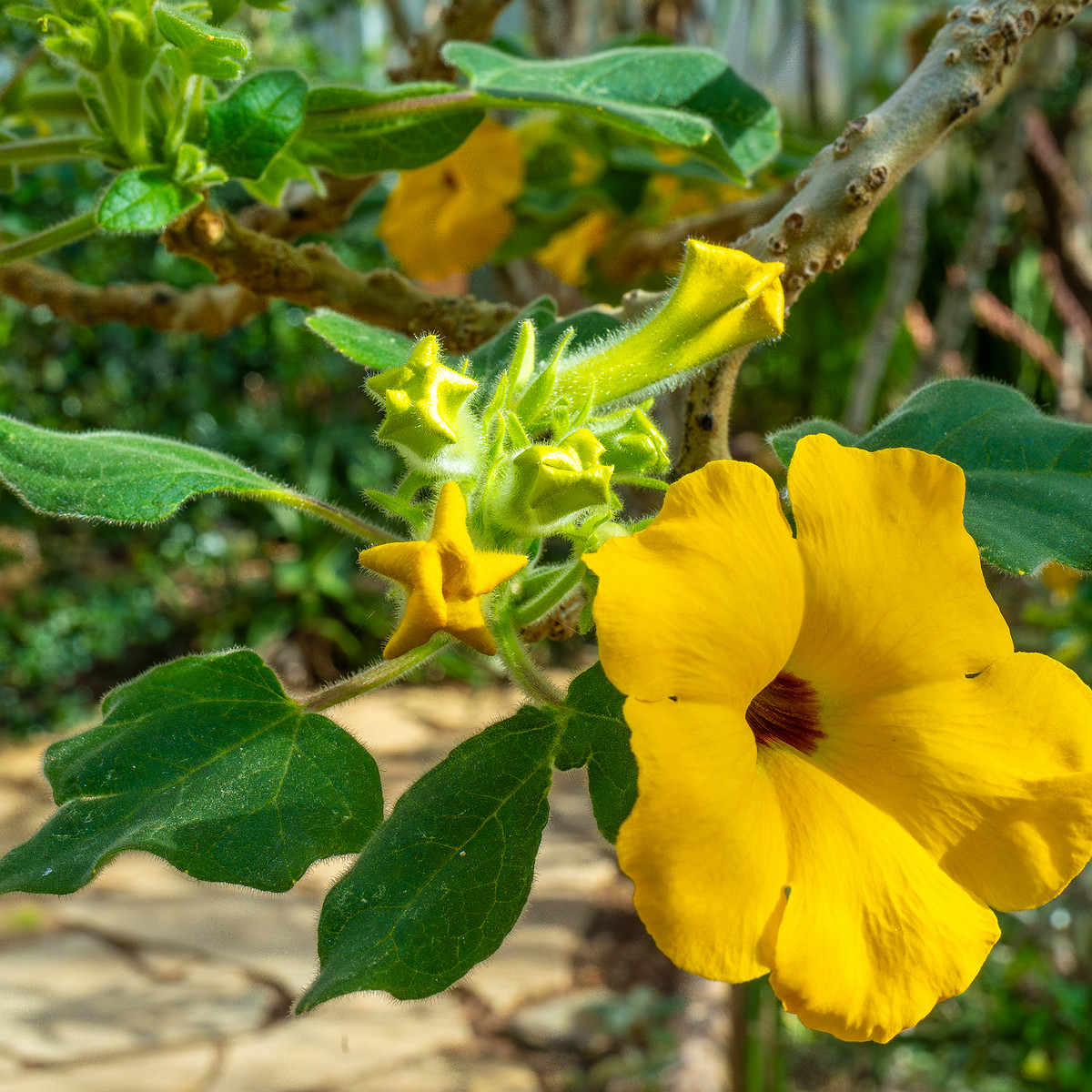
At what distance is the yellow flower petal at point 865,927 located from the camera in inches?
13.1

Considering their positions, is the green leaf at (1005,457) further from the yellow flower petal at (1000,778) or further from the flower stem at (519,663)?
the flower stem at (519,663)

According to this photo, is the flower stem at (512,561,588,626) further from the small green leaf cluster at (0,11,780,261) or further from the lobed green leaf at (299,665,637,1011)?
the small green leaf cluster at (0,11,780,261)

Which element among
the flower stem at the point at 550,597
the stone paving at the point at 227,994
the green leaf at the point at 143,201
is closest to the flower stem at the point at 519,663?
the flower stem at the point at 550,597

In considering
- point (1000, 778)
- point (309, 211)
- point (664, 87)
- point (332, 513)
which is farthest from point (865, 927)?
point (309, 211)

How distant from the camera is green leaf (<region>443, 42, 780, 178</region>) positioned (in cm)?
67

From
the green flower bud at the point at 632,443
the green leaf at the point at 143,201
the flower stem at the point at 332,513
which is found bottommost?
the flower stem at the point at 332,513

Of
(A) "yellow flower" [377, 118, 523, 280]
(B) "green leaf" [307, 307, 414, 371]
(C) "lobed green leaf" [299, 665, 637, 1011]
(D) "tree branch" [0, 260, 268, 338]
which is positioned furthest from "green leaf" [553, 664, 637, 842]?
(A) "yellow flower" [377, 118, 523, 280]

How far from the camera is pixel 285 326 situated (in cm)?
425

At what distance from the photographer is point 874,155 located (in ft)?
1.66

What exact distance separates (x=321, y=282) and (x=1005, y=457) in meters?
0.49

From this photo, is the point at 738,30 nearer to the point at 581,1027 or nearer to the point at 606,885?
the point at 606,885

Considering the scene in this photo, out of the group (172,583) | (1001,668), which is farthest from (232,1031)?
(1001,668)

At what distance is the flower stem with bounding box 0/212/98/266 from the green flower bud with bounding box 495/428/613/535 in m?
0.37

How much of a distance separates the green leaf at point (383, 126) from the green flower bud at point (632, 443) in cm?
32
